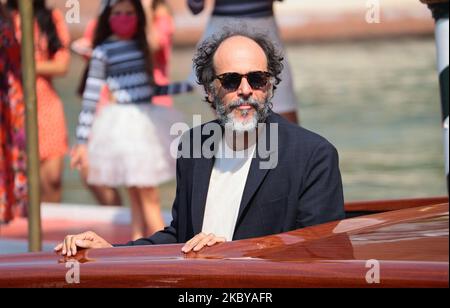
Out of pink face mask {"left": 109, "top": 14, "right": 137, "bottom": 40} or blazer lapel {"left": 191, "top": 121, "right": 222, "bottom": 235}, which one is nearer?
blazer lapel {"left": 191, "top": 121, "right": 222, "bottom": 235}

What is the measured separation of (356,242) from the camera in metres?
2.63

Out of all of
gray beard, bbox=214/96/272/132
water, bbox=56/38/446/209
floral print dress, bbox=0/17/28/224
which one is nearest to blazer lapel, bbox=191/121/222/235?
gray beard, bbox=214/96/272/132

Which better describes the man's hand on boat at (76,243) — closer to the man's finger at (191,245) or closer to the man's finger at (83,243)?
the man's finger at (83,243)

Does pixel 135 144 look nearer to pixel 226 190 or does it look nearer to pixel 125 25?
pixel 125 25

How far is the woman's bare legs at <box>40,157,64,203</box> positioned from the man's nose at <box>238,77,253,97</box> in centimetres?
409

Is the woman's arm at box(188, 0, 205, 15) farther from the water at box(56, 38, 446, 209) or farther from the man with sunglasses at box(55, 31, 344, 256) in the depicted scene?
the water at box(56, 38, 446, 209)

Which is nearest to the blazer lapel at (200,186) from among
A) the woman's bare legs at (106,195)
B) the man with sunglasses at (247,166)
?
the man with sunglasses at (247,166)

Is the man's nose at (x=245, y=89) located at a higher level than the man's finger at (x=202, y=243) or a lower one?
higher

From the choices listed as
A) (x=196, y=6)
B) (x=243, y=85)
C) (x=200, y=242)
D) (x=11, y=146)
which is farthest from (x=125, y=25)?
(x=200, y=242)

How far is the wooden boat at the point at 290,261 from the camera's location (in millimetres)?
2410

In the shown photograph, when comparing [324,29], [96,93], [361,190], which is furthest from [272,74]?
[324,29]

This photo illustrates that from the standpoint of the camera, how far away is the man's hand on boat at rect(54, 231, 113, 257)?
9.45 feet

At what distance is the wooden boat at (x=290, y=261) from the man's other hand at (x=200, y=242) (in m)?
0.02
